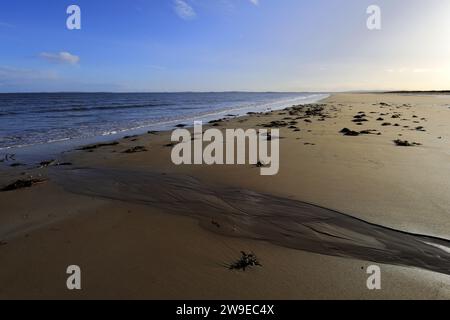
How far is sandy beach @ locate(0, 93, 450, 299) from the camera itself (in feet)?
10.6

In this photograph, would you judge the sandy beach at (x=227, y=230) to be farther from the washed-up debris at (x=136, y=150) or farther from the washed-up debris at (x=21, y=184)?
the washed-up debris at (x=136, y=150)

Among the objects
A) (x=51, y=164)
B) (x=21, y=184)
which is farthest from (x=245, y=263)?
(x=51, y=164)

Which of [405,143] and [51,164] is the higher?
[405,143]

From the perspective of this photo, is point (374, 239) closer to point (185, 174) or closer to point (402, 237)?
point (402, 237)

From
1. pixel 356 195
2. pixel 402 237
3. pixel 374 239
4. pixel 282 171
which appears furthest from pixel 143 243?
pixel 282 171

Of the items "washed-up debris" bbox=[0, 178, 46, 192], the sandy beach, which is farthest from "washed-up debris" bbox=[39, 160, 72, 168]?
"washed-up debris" bbox=[0, 178, 46, 192]

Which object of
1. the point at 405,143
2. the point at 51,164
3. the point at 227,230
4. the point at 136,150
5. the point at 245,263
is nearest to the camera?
the point at 245,263

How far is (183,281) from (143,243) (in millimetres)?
1013

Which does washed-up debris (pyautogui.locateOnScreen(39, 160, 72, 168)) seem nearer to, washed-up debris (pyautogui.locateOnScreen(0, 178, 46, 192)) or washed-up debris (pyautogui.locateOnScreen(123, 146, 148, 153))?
washed-up debris (pyautogui.locateOnScreen(0, 178, 46, 192))

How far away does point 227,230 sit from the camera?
4.52 m

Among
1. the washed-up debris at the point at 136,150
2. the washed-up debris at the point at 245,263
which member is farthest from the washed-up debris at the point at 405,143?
the washed-up debris at the point at 245,263

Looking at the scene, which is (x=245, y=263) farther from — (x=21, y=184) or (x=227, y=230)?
(x=21, y=184)

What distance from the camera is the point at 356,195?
5.73 m

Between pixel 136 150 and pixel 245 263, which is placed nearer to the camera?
pixel 245 263
